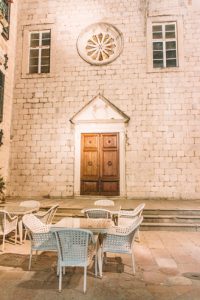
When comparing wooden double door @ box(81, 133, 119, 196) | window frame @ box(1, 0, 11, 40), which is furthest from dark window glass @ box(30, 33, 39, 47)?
wooden double door @ box(81, 133, 119, 196)

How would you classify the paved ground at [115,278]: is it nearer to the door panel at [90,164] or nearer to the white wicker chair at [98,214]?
the white wicker chair at [98,214]

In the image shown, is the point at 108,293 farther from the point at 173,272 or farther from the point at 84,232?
the point at 173,272

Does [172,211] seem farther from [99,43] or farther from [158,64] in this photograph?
[99,43]

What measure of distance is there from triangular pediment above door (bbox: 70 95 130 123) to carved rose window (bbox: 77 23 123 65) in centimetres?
141

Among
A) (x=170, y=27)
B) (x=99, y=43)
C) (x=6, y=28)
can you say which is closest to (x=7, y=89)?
(x=6, y=28)

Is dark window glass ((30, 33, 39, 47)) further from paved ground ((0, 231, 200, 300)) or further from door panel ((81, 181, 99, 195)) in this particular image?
paved ground ((0, 231, 200, 300))

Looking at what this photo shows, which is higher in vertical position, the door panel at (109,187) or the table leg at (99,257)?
the door panel at (109,187)

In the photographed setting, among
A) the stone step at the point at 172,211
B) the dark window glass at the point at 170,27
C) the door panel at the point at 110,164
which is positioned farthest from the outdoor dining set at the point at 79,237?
the dark window glass at the point at 170,27

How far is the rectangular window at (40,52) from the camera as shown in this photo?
33.5ft

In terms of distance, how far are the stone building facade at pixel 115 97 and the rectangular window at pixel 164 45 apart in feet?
0.11

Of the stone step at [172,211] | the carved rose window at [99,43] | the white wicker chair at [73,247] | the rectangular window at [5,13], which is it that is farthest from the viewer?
the carved rose window at [99,43]

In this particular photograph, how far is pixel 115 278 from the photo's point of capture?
369cm

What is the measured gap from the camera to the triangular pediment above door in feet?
31.0

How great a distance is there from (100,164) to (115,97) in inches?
89.3
